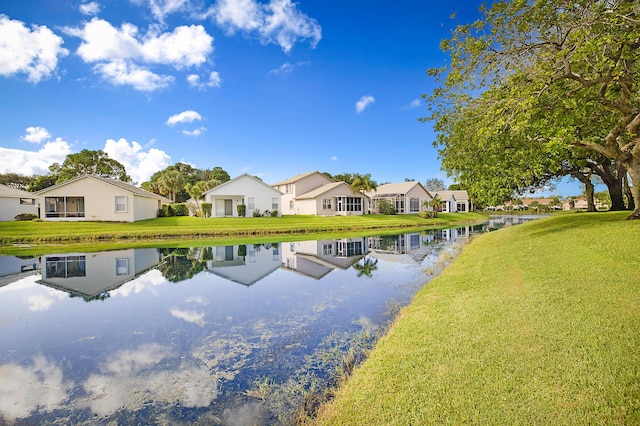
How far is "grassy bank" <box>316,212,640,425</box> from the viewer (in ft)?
11.8

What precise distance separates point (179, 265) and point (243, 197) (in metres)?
27.2

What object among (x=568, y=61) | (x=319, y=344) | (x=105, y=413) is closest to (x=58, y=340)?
(x=105, y=413)

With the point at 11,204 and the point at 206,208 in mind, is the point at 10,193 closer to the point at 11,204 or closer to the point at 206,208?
the point at 11,204

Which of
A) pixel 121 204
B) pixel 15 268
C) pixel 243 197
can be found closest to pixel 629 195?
pixel 243 197

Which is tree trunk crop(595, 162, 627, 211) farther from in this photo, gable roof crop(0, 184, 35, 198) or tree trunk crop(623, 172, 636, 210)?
gable roof crop(0, 184, 35, 198)

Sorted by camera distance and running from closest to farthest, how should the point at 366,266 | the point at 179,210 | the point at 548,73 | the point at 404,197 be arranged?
the point at 548,73, the point at 366,266, the point at 179,210, the point at 404,197

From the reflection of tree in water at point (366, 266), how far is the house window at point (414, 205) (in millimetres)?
40561

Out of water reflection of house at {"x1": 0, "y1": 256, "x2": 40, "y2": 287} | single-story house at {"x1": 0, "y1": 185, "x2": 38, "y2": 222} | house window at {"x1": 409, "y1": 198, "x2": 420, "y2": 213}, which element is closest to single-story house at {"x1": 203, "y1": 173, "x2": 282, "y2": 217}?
single-story house at {"x1": 0, "y1": 185, "x2": 38, "y2": 222}

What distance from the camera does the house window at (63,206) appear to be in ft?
109

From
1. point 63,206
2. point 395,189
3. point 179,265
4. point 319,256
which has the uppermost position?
point 395,189

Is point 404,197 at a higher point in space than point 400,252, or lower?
higher

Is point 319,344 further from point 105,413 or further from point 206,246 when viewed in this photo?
point 206,246

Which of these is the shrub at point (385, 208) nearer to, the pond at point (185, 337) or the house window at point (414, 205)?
the house window at point (414, 205)

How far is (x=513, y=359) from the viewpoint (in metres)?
4.54
